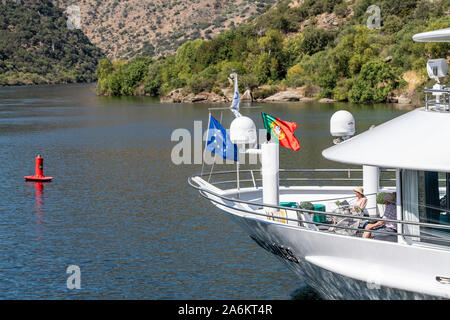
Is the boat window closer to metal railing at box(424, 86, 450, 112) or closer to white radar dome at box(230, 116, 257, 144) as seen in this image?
metal railing at box(424, 86, 450, 112)

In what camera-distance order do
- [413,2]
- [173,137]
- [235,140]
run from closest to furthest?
[235,140], [173,137], [413,2]

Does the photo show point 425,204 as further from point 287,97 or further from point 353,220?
point 287,97

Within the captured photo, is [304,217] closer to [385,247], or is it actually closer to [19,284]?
[385,247]

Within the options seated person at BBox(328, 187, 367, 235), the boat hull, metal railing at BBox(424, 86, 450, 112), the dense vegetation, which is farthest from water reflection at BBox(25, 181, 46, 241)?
the dense vegetation

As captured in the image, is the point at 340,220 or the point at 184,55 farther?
the point at 184,55

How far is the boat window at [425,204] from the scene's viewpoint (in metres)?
14.0

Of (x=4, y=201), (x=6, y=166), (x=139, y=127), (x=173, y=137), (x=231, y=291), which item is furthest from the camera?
(x=139, y=127)

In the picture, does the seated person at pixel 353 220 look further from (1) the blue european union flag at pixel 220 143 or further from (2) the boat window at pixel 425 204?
(1) the blue european union flag at pixel 220 143

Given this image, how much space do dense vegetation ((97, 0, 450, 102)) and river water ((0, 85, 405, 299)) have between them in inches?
1641

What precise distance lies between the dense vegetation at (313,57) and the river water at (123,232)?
41.7 m

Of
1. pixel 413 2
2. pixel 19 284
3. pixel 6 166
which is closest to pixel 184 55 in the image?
pixel 413 2

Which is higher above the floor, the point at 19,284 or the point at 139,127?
the point at 139,127

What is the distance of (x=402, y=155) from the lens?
14.2 metres

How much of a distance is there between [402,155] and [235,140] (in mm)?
4930
